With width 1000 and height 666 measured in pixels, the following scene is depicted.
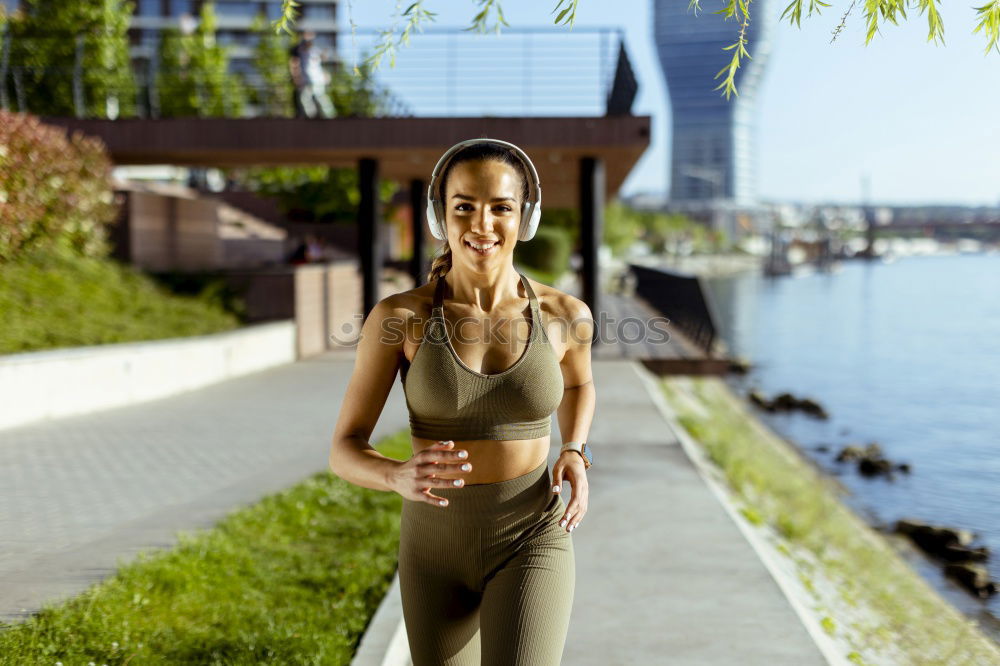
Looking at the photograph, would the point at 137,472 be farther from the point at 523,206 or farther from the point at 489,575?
the point at 523,206

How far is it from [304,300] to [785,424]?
42.8ft

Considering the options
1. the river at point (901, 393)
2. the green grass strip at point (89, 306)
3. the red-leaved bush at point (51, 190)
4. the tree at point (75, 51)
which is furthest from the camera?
the tree at point (75, 51)

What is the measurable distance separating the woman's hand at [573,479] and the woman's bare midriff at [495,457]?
0.24 feet

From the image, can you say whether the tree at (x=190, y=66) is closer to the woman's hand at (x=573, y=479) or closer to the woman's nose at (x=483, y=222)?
the woman's nose at (x=483, y=222)

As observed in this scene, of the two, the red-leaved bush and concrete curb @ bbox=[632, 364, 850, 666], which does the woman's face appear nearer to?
concrete curb @ bbox=[632, 364, 850, 666]

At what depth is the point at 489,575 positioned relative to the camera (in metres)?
2.44

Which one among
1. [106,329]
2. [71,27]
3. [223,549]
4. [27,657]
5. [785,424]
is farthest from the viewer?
[71,27]

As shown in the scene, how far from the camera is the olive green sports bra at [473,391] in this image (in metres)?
2.31

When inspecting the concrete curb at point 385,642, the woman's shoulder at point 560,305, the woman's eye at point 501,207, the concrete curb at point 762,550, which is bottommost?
the concrete curb at point 762,550

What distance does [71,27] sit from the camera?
33.6m

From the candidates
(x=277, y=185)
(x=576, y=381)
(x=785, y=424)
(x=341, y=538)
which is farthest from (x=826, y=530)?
(x=277, y=185)

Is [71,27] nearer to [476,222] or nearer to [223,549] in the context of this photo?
[223,549]

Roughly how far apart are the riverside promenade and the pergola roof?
185 inches

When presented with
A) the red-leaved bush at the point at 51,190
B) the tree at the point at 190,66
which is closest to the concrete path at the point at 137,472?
the red-leaved bush at the point at 51,190
